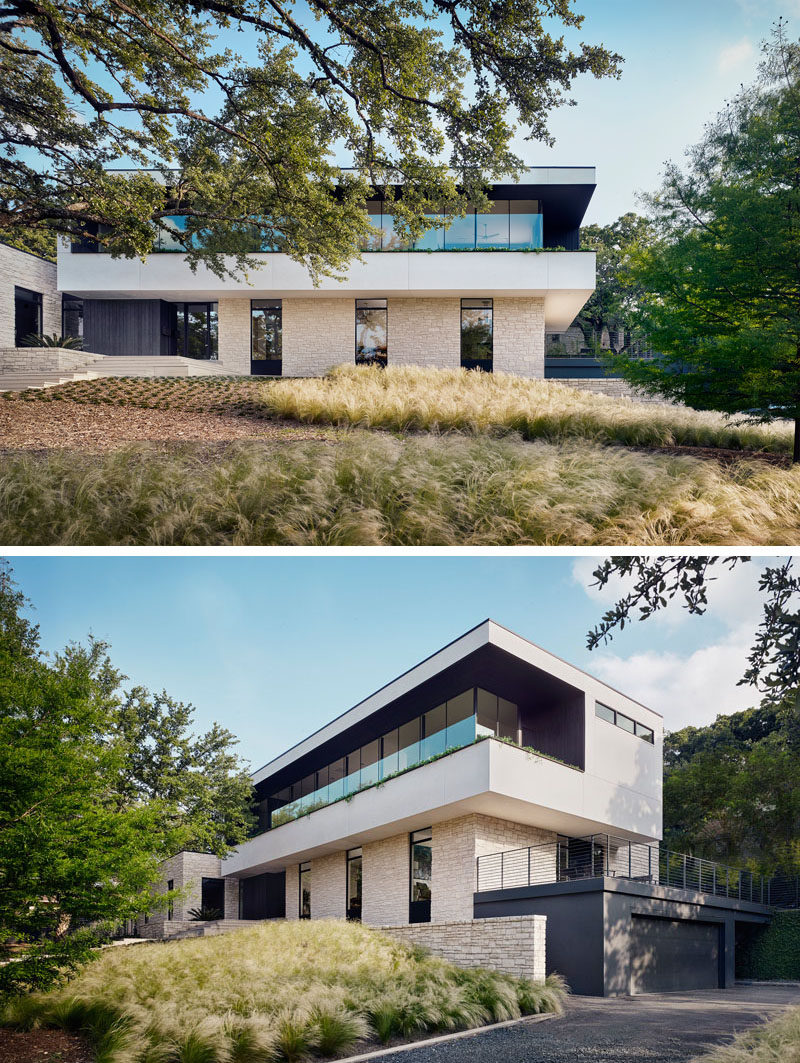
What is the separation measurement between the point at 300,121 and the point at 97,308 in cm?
2034

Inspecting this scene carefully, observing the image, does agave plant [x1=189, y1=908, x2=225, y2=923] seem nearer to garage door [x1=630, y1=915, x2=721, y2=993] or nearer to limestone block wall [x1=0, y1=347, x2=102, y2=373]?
garage door [x1=630, y1=915, x2=721, y2=993]

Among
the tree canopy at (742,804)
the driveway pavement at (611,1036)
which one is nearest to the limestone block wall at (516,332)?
the tree canopy at (742,804)

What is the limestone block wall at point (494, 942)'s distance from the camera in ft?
36.3

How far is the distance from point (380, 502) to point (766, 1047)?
5.92m

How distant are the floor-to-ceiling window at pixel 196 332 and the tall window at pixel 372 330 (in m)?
7.56

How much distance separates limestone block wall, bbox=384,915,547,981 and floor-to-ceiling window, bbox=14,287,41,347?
1174 inches

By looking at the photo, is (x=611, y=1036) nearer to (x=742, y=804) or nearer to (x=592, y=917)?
(x=592, y=917)

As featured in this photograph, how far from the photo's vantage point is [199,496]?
780cm

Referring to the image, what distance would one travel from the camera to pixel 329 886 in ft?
71.2

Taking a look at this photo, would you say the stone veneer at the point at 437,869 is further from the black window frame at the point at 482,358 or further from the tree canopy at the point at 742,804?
the black window frame at the point at 482,358

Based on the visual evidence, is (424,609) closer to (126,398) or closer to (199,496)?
(199,496)

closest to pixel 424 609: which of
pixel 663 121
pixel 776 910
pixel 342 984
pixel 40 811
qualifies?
pixel 342 984

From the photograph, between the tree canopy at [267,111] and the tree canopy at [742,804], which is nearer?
the tree canopy at [267,111]

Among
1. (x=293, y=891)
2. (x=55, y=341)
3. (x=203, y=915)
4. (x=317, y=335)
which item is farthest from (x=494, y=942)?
(x=55, y=341)
